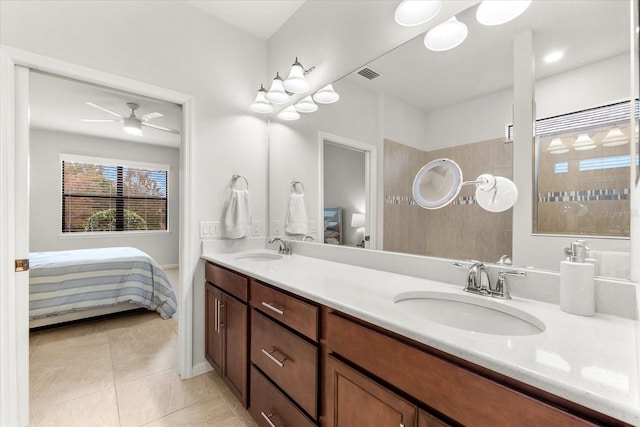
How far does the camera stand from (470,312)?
982 millimetres

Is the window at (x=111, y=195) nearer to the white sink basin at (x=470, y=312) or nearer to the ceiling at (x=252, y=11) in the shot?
the ceiling at (x=252, y=11)

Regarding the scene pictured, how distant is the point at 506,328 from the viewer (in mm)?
882

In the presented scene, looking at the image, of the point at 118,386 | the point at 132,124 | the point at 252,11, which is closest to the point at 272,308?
the point at 118,386

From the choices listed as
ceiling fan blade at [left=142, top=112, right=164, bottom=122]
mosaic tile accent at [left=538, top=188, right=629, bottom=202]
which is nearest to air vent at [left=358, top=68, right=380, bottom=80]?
mosaic tile accent at [left=538, top=188, right=629, bottom=202]

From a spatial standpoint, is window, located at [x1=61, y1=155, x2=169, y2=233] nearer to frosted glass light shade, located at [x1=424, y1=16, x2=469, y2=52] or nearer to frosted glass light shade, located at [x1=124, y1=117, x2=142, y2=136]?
frosted glass light shade, located at [x1=124, y1=117, x2=142, y2=136]

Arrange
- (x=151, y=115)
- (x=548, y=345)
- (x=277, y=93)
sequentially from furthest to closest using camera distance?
(x=151, y=115), (x=277, y=93), (x=548, y=345)

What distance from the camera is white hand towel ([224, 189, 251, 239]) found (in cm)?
211

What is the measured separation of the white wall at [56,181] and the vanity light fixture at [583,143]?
6178mm

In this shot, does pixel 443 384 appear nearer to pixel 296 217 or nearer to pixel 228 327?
pixel 228 327

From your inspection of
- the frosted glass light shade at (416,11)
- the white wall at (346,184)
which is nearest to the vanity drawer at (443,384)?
the white wall at (346,184)

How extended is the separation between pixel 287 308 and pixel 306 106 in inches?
59.1

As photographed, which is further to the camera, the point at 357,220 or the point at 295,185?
the point at 295,185

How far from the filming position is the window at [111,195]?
473cm

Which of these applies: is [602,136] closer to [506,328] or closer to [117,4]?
[506,328]
